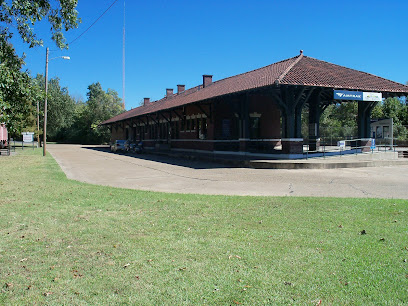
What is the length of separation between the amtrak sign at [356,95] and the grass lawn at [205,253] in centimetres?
1130

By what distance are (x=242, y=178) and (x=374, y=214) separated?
6.85 metres

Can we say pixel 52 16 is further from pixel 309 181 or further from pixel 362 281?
pixel 362 281

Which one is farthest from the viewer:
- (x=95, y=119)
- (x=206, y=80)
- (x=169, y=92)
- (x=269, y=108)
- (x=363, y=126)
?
(x=95, y=119)

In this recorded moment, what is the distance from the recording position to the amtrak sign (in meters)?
18.0

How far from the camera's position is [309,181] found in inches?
476

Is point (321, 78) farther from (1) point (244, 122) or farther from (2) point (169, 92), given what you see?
(2) point (169, 92)

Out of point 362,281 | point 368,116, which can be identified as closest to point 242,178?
point 362,281

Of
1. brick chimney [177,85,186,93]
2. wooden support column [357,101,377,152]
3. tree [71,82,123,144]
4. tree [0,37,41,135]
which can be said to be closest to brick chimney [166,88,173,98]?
brick chimney [177,85,186,93]

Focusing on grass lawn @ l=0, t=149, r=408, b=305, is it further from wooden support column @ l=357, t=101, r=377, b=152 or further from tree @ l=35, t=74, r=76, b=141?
tree @ l=35, t=74, r=76, b=141

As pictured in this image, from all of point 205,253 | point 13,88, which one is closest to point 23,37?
point 13,88

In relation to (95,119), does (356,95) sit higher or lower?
lower

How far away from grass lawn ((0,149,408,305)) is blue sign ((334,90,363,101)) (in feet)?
36.7

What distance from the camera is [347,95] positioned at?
18.2 metres

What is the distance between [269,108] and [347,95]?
380 inches
